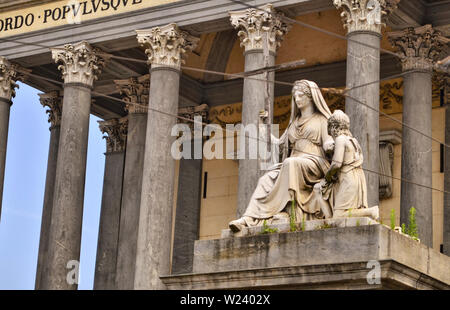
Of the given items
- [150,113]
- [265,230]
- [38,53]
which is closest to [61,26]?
[38,53]

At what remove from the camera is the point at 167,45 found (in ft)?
111

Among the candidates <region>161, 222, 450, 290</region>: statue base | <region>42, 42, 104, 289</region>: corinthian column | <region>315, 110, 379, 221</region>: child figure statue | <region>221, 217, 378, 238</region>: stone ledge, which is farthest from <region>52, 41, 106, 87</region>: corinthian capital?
<region>161, 222, 450, 290</region>: statue base

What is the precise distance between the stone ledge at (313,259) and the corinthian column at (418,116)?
13.3 meters

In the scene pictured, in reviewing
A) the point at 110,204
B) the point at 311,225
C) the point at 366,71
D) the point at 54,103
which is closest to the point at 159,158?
the point at 366,71

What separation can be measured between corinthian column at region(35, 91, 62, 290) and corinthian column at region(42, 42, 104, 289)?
4.41m

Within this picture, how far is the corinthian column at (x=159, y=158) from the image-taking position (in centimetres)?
3198

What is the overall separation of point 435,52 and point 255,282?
16.8 m

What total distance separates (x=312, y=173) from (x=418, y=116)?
13.4m

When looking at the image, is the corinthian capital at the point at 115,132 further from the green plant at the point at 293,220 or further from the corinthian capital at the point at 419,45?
the green plant at the point at 293,220

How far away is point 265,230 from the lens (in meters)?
18.7

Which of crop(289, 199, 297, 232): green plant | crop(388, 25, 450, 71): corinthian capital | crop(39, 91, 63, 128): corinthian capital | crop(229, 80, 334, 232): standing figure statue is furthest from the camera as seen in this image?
crop(39, 91, 63, 128): corinthian capital

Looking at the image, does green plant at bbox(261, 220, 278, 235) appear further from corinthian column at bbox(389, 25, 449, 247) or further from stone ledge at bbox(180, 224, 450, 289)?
corinthian column at bbox(389, 25, 449, 247)

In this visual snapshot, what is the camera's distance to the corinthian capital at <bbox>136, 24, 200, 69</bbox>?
111 feet

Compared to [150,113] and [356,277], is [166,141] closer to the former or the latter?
[150,113]
